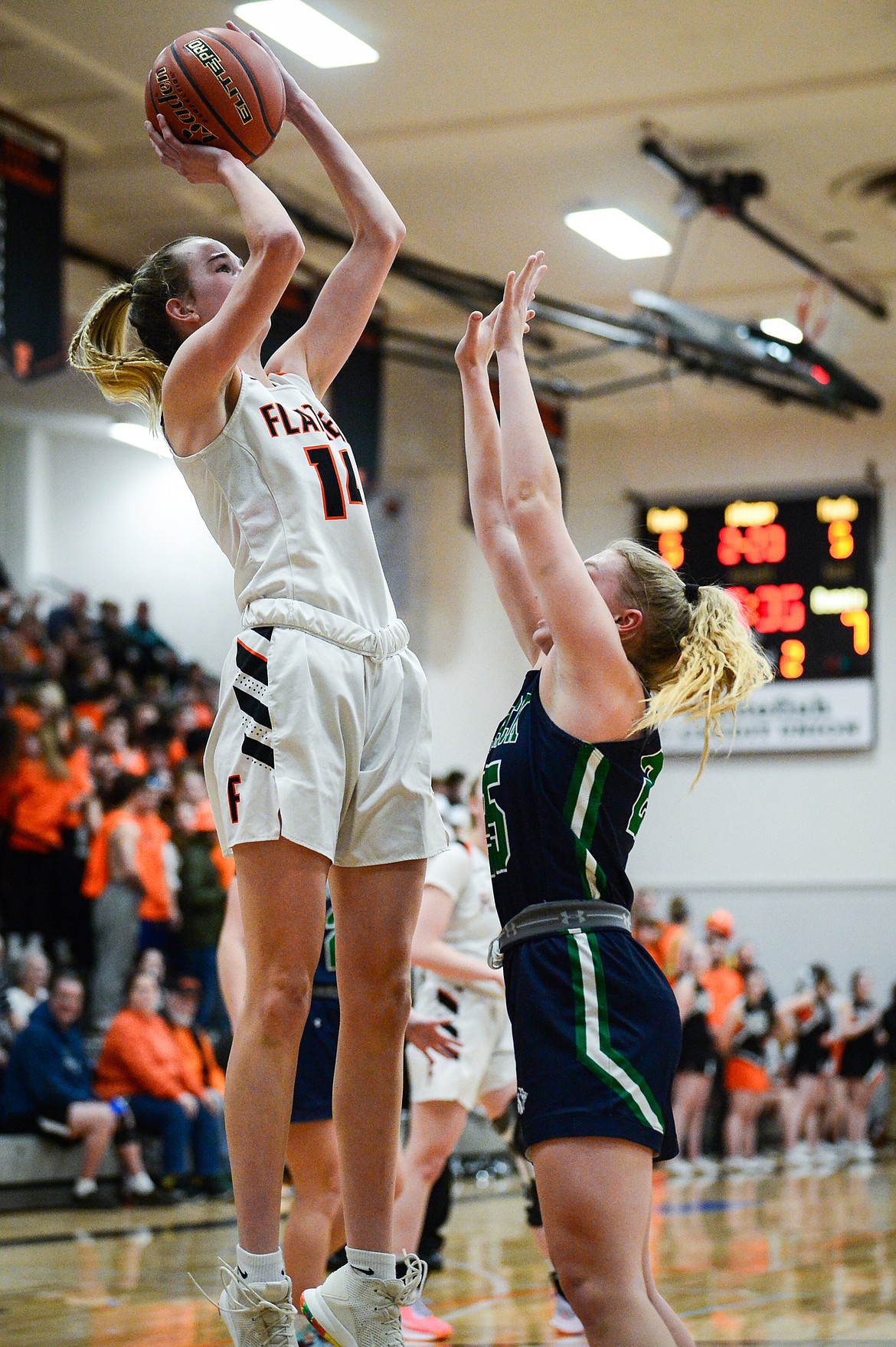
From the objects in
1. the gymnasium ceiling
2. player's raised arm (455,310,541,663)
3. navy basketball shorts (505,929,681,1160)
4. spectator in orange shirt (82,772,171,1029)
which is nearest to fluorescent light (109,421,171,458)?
the gymnasium ceiling

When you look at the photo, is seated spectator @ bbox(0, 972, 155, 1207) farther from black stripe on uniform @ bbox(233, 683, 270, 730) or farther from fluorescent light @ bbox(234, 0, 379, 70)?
black stripe on uniform @ bbox(233, 683, 270, 730)

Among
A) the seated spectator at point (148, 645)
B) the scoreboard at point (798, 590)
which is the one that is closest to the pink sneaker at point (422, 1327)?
the scoreboard at point (798, 590)

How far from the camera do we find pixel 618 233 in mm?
12406

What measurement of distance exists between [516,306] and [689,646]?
0.82 m

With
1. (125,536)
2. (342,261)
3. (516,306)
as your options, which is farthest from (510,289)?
(125,536)

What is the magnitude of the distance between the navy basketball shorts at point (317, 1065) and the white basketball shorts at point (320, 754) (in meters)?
1.16

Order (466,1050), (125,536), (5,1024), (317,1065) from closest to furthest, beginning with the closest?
(317,1065)
(466,1050)
(5,1024)
(125,536)

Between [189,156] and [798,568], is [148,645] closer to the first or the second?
[798,568]

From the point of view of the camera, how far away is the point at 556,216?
1233 centimetres

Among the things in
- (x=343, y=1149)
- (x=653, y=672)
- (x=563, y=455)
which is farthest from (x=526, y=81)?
(x=343, y=1149)

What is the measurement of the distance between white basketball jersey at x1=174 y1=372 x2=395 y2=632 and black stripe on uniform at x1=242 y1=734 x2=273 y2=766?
236 mm

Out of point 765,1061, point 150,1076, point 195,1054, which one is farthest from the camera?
point 765,1061

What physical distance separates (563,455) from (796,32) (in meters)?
5.65

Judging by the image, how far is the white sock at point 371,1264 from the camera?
119 inches
